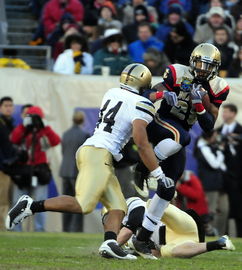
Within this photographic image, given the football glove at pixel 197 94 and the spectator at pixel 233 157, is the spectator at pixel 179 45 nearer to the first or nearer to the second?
the spectator at pixel 233 157

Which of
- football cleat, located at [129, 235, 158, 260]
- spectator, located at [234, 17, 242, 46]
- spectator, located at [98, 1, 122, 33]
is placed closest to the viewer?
football cleat, located at [129, 235, 158, 260]

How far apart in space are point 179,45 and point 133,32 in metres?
0.95

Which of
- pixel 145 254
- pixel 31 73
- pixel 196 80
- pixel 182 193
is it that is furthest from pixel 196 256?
pixel 31 73

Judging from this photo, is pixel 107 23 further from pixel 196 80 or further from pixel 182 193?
pixel 196 80

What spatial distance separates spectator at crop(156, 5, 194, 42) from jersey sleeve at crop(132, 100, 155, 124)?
7.24 m

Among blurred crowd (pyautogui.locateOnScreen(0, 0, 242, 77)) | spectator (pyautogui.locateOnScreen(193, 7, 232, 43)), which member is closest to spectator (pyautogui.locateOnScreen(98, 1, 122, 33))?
blurred crowd (pyautogui.locateOnScreen(0, 0, 242, 77))

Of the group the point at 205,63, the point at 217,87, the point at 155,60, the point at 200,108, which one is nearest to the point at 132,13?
the point at 155,60

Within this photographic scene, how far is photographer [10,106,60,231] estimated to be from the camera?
14.0 meters

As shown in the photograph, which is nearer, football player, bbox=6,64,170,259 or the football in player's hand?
football player, bbox=6,64,170,259

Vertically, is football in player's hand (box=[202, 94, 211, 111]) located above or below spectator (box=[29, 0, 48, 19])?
above

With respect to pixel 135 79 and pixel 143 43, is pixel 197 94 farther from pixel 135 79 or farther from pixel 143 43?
pixel 143 43

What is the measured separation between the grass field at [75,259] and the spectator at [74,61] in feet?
12.0

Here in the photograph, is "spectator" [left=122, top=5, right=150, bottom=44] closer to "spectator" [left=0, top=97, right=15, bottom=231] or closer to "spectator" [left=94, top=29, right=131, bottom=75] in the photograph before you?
"spectator" [left=94, top=29, right=131, bottom=75]

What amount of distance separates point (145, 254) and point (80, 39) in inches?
261
